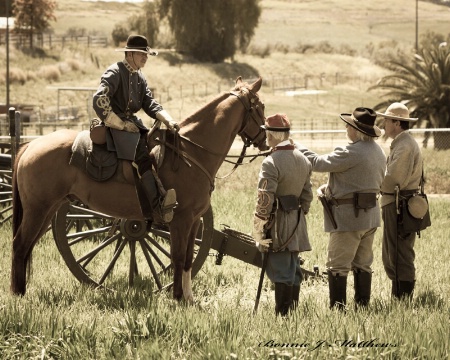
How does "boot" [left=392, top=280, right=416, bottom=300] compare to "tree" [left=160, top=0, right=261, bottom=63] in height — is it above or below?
below

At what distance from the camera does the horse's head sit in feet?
25.6

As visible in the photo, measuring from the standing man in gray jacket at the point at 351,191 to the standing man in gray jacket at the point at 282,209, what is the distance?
293 mm

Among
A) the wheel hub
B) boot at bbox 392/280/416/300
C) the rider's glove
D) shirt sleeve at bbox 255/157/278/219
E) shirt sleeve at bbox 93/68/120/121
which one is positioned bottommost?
boot at bbox 392/280/416/300

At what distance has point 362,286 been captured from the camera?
726 centimetres

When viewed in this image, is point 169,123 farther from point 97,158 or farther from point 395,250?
point 395,250

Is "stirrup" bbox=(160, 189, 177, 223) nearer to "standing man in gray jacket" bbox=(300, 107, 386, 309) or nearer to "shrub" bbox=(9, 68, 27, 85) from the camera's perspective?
"standing man in gray jacket" bbox=(300, 107, 386, 309)

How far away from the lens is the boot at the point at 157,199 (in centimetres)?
743

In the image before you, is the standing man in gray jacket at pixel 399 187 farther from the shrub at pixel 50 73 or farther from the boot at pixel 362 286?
the shrub at pixel 50 73

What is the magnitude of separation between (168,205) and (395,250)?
2074mm

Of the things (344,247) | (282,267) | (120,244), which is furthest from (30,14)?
(282,267)

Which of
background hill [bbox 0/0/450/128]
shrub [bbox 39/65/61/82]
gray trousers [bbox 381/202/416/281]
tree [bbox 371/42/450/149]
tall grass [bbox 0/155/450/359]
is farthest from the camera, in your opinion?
shrub [bbox 39/65/61/82]

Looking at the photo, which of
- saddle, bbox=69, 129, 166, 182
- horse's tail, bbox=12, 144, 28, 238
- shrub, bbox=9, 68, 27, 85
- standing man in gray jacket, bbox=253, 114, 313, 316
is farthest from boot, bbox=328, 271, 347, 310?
shrub, bbox=9, 68, 27, 85

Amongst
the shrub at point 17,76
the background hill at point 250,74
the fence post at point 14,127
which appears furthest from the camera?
the shrub at point 17,76

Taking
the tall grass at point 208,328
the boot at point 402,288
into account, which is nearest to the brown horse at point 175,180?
the tall grass at point 208,328
